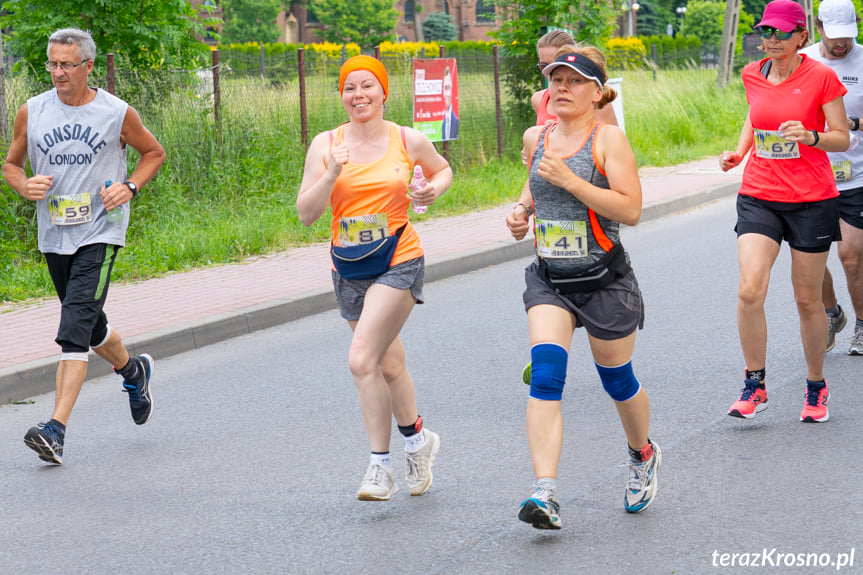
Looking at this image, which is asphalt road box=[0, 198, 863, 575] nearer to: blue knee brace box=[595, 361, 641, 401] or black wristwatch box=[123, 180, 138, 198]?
blue knee brace box=[595, 361, 641, 401]

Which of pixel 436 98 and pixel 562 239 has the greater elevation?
pixel 562 239

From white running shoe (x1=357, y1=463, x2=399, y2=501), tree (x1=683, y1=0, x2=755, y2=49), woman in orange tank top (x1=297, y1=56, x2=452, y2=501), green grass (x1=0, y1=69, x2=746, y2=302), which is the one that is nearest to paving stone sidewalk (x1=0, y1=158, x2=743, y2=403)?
green grass (x1=0, y1=69, x2=746, y2=302)

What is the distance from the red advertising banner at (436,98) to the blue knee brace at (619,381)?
12.3 metres

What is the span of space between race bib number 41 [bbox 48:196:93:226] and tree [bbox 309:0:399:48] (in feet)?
231

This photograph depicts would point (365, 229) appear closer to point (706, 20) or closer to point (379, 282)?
point (379, 282)

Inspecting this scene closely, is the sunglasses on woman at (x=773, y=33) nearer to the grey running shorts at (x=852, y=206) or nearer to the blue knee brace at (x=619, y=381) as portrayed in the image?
the grey running shorts at (x=852, y=206)

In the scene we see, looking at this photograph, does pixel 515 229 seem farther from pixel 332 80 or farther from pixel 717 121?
pixel 717 121

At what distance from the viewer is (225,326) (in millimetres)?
8656

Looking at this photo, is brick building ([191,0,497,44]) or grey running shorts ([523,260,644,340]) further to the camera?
brick building ([191,0,497,44])

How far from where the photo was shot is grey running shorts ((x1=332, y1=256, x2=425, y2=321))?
4.82m

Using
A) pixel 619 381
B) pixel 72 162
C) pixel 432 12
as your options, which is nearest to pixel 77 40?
pixel 72 162

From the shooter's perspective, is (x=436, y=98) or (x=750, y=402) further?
(x=436, y=98)

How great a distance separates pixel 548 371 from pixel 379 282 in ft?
3.05

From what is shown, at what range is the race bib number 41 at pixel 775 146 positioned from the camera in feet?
18.5
